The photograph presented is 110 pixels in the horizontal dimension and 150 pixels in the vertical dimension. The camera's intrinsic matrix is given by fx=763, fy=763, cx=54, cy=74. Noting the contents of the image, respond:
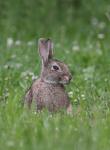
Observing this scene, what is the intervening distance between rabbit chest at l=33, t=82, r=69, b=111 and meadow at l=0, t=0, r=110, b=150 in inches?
7.1

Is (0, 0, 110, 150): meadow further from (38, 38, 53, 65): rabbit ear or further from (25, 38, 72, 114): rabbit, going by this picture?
(38, 38, 53, 65): rabbit ear

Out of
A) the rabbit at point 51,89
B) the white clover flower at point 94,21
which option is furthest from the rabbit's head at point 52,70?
the white clover flower at point 94,21

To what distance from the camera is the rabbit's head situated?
7.75 m

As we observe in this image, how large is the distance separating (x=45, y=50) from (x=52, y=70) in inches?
13.4

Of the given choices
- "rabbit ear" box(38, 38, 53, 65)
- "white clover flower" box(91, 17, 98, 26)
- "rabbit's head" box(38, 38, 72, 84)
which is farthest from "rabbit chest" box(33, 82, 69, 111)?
"white clover flower" box(91, 17, 98, 26)

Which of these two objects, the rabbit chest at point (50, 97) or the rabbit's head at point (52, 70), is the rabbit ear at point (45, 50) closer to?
the rabbit's head at point (52, 70)

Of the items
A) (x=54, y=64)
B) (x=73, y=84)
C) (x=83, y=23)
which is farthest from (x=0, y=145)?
(x=83, y=23)

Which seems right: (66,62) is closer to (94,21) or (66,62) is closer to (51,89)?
(51,89)

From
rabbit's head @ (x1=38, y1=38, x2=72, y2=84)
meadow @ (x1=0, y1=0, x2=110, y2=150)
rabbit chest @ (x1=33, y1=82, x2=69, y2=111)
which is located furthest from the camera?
rabbit's head @ (x1=38, y1=38, x2=72, y2=84)

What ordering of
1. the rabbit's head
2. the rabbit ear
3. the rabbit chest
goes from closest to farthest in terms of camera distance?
the rabbit chest → the rabbit's head → the rabbit ear

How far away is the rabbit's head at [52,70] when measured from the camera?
7.75 metres

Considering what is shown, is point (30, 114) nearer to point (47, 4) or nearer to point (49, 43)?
point (49, 43)

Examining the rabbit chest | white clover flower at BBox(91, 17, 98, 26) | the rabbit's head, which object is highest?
white clover flower at BBox(91, 17, 98, 26)

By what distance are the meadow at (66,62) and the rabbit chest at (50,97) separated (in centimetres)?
18
